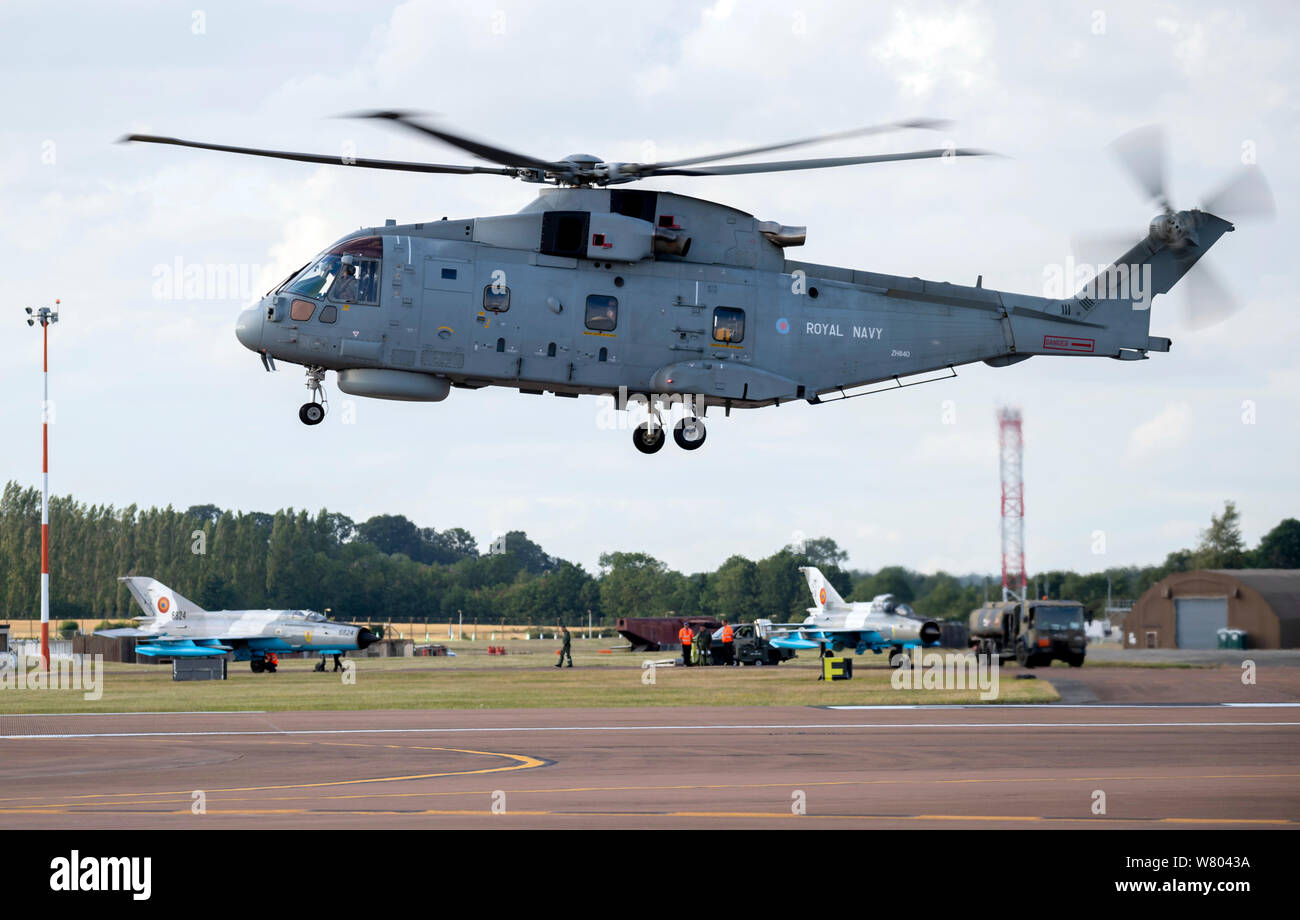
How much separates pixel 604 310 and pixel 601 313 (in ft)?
0.27

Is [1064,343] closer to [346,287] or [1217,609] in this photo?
[346,287]

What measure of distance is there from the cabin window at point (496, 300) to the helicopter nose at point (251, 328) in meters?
4.16

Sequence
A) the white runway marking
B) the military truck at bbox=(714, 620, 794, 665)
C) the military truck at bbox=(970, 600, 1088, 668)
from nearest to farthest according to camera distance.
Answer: the white runway marking → the military truck at bbox=(970, 600, 1088, 668) → the military truck at bbox=(714, 620, 794, 665)

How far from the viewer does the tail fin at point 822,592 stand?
207ft

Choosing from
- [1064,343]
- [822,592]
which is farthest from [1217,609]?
[1064,343]

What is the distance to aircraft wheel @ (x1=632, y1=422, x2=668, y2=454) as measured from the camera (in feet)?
87.7

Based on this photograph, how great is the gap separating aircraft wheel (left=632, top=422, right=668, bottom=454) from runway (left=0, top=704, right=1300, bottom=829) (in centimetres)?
561

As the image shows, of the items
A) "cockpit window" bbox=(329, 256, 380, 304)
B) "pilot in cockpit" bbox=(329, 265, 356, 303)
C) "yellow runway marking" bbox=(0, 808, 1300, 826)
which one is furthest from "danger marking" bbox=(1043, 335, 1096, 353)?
"yellow runway marking" bbox=(0, 808, 1300, 826)

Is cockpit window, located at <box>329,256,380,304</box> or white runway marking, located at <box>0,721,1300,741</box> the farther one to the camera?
white runway marking, located at <box>0,721,1300,741</box>

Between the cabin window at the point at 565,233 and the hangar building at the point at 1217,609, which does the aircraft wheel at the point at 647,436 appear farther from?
the hangar building at the point at 1217,609

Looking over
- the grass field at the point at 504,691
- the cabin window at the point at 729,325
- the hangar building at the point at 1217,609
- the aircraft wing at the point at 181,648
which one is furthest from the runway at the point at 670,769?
the hangar building at the point at 1217,609

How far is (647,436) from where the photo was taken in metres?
26.8

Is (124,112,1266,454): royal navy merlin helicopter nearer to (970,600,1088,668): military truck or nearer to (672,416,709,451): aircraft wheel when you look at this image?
(672,416,709,451): aircraft wheel
